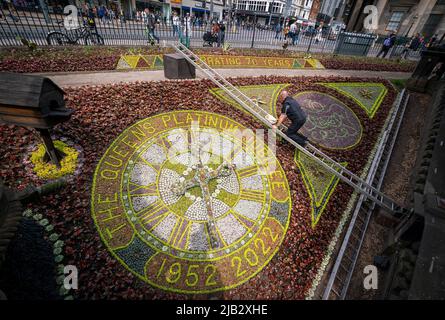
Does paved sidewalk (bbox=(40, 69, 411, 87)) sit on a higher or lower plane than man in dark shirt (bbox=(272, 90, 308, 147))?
lower

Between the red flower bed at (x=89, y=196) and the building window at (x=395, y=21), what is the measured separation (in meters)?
36.9

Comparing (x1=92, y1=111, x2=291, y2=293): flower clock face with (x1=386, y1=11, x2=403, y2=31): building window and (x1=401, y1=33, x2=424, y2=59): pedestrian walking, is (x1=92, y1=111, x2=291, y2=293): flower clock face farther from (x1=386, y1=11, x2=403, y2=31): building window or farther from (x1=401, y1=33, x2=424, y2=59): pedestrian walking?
→ (x1=386, y1=11, x2=403, y2=31): building window

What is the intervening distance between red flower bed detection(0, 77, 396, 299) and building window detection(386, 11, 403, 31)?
36944 mm

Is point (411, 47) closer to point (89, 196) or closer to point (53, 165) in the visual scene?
point (89, 196)

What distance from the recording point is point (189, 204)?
6.39m

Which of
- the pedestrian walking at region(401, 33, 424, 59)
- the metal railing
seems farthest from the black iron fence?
the metal railing

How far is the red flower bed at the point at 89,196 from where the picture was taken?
190 inches

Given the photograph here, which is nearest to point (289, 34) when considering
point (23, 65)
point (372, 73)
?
→ point (372, 73)

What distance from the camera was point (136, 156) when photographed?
710 centimetres

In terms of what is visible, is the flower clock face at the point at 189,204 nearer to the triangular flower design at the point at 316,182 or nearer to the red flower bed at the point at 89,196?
the red flower bed at the point at 89,196

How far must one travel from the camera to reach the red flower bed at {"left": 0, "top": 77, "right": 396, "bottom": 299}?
4832 millimetres
